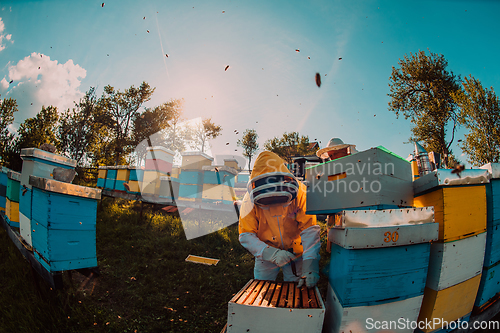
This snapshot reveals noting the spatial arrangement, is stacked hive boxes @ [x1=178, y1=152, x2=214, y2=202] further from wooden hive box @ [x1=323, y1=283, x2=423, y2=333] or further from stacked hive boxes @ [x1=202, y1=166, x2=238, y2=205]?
wooden hive box @ [x1=323, y1=283, x2=423, y2=333]

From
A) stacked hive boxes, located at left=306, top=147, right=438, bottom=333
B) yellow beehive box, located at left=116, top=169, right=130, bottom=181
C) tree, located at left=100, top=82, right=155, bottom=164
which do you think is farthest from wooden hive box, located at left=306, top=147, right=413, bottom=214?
tree, located at left=100, top=82, right=155, bottom=164

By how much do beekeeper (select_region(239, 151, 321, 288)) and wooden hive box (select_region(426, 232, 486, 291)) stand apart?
874 millimetres

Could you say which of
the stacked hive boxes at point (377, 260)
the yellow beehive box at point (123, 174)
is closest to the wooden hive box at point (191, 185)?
the yellow beehive box at point (123, 174)

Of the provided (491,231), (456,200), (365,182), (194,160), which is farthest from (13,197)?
(491,231)

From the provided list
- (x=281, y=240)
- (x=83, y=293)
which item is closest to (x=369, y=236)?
(x=281, y=240)

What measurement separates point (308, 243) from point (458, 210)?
1205 millimetres

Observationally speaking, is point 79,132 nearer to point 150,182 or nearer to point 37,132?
point 37,132

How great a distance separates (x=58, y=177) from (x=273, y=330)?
353 centimetres

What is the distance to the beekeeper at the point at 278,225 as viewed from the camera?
77.9 inches

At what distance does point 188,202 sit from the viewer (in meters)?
6.27

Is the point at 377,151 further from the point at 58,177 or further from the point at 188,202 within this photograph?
the point at 188,202

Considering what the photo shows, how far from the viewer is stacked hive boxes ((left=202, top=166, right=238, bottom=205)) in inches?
250

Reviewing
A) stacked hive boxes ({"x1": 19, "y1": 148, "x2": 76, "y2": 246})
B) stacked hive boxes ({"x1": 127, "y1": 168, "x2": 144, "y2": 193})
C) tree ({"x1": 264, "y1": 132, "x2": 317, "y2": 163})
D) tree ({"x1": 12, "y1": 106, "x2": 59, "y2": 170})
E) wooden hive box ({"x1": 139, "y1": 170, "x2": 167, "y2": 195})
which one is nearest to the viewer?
stacked hive boxes ({"x1": 19, "y1": 148, "x2": 76, "y2": 246})

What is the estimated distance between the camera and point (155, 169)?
22.8ft
